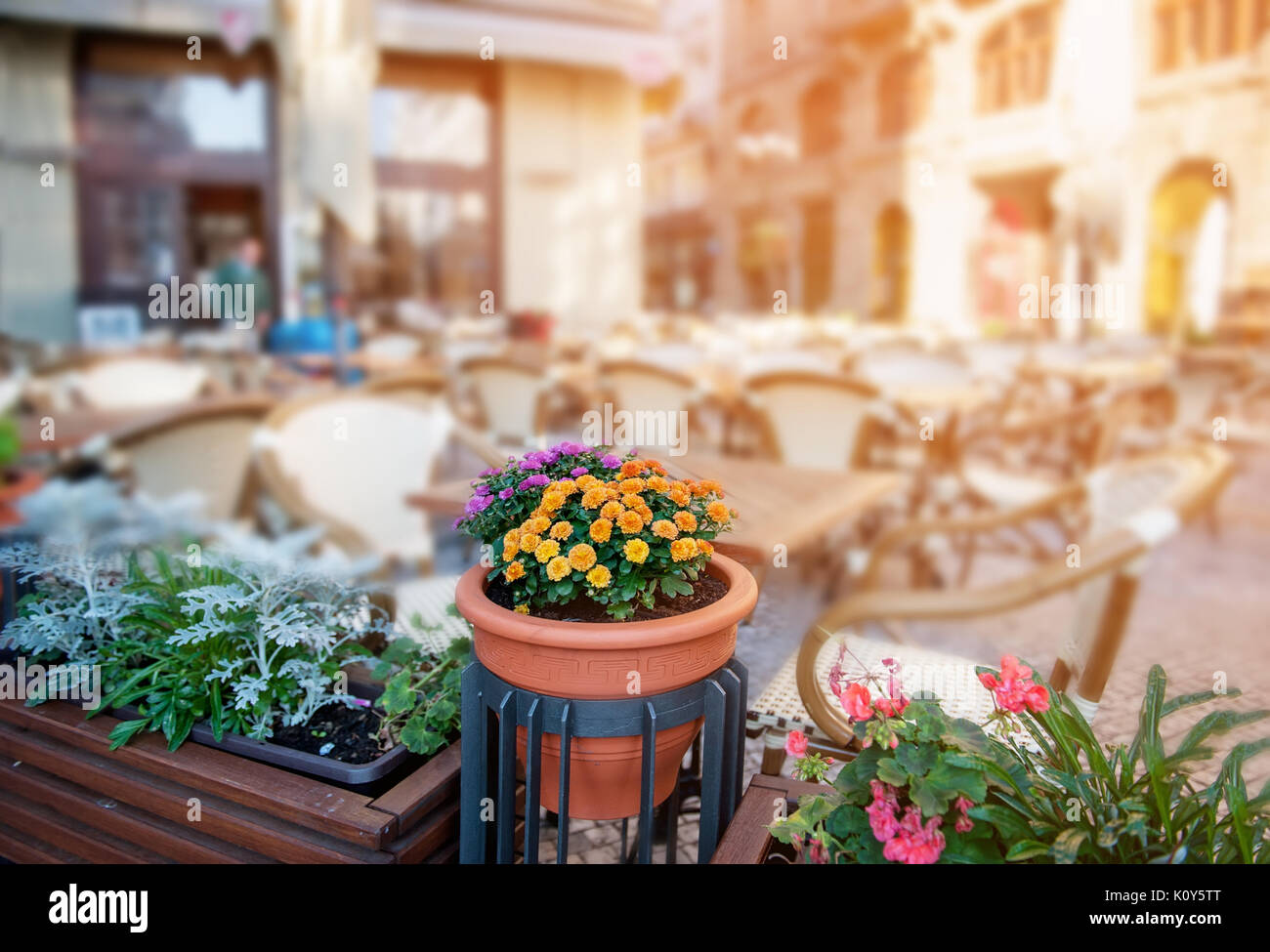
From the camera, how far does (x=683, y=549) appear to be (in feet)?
3.29

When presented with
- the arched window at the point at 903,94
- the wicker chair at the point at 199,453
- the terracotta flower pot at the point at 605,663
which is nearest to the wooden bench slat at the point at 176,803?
the terracotta flower pot at the point at 605,663

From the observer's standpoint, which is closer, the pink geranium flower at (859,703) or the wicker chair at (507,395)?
the pink geranium flower at (859,703)

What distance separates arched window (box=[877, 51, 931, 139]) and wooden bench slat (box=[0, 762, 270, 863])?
2230 cm

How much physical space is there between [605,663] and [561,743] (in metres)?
0.10

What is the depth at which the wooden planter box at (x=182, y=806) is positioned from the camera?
1.00m

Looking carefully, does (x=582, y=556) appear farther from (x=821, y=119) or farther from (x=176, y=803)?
(x=821, y=119)

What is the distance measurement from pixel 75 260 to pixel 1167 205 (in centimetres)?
1727

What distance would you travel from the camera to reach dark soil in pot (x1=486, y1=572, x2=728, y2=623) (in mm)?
1069

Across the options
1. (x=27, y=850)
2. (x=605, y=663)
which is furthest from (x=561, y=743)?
(x=27, y=850)

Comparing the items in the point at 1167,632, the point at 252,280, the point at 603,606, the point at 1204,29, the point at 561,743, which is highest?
the point at 1204,29

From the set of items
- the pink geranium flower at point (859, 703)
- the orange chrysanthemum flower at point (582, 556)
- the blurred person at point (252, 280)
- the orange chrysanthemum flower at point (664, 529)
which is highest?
the blurred person at point (252, 280)

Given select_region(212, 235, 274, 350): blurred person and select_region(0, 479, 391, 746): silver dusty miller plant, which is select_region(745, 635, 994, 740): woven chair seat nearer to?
select_region(0, 479, 391, 746): silver dusty miller plant

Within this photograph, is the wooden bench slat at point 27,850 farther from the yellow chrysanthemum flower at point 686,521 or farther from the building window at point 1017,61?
the building window at point 1017,61

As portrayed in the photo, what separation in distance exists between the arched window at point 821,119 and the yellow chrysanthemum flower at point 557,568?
2432 centimetres
